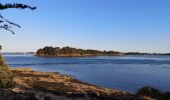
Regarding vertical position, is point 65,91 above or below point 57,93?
below

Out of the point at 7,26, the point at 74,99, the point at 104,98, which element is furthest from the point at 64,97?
the point at 7,26

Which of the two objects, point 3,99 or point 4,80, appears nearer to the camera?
point 3,99

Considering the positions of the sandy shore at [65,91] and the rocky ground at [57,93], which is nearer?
the rocky ground at [57,93]

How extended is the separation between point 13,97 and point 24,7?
544 inches

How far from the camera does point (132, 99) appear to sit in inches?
932

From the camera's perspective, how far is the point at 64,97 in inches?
846

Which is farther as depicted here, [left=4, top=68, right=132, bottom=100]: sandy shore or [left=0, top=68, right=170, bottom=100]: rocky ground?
[left=4, top=68, right=132, bottom=100]: sandy shore

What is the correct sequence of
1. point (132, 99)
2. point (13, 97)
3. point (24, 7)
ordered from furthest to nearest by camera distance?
1. point (132, 99)
2. point (13, 97)
3. point (24, 7)

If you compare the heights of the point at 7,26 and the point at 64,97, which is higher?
the point at 7,26

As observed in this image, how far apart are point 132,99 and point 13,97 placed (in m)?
8.47

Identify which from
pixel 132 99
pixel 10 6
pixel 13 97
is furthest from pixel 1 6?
pixel 132 99

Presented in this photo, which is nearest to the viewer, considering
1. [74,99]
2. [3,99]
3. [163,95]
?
[3,99]

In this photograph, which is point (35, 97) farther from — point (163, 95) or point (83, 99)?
point (163, 95)

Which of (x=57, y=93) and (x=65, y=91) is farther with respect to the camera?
(x=65, y=91)
